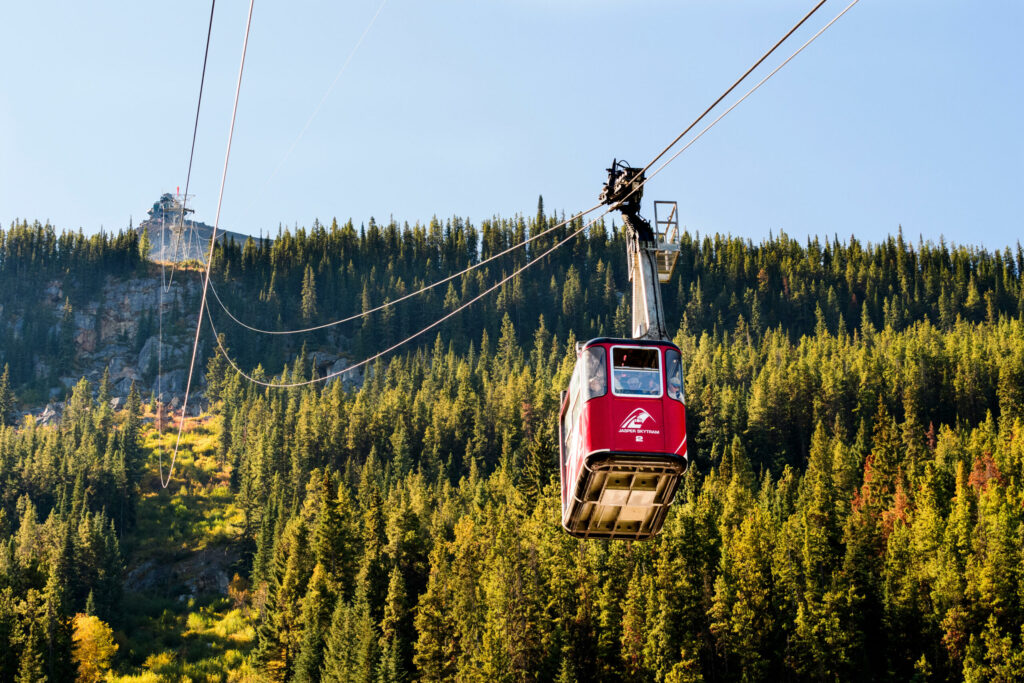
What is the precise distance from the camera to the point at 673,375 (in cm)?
3341

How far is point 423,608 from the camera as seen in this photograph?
300 ft

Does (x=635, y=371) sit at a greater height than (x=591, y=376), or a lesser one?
greater

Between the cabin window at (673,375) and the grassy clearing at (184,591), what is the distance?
77.3 meters

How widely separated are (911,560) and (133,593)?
88.5 m

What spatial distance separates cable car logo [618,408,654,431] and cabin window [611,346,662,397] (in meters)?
0.52

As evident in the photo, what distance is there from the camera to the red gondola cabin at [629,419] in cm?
3272

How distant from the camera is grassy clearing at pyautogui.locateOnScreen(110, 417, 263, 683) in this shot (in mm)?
116062

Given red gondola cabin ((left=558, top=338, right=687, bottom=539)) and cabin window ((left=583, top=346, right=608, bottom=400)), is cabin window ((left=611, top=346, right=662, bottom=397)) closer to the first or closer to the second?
red gondola cabin ((left=558, top=338, right=687, bottom=539))

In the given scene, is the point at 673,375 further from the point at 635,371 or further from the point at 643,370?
the point at 635,371

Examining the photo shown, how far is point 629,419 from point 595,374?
1496mm

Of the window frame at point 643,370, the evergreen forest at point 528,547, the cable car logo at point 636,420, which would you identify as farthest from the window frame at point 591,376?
the evergreen forest at point 528,547

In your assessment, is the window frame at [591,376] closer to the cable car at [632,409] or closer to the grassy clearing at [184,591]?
the cable car at [632,409]

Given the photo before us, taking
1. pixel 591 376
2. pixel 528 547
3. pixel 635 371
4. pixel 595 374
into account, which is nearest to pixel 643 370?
pixel 635 371

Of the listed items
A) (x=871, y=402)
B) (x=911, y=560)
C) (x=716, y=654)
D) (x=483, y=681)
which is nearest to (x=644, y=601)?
(x=716, y=654)
